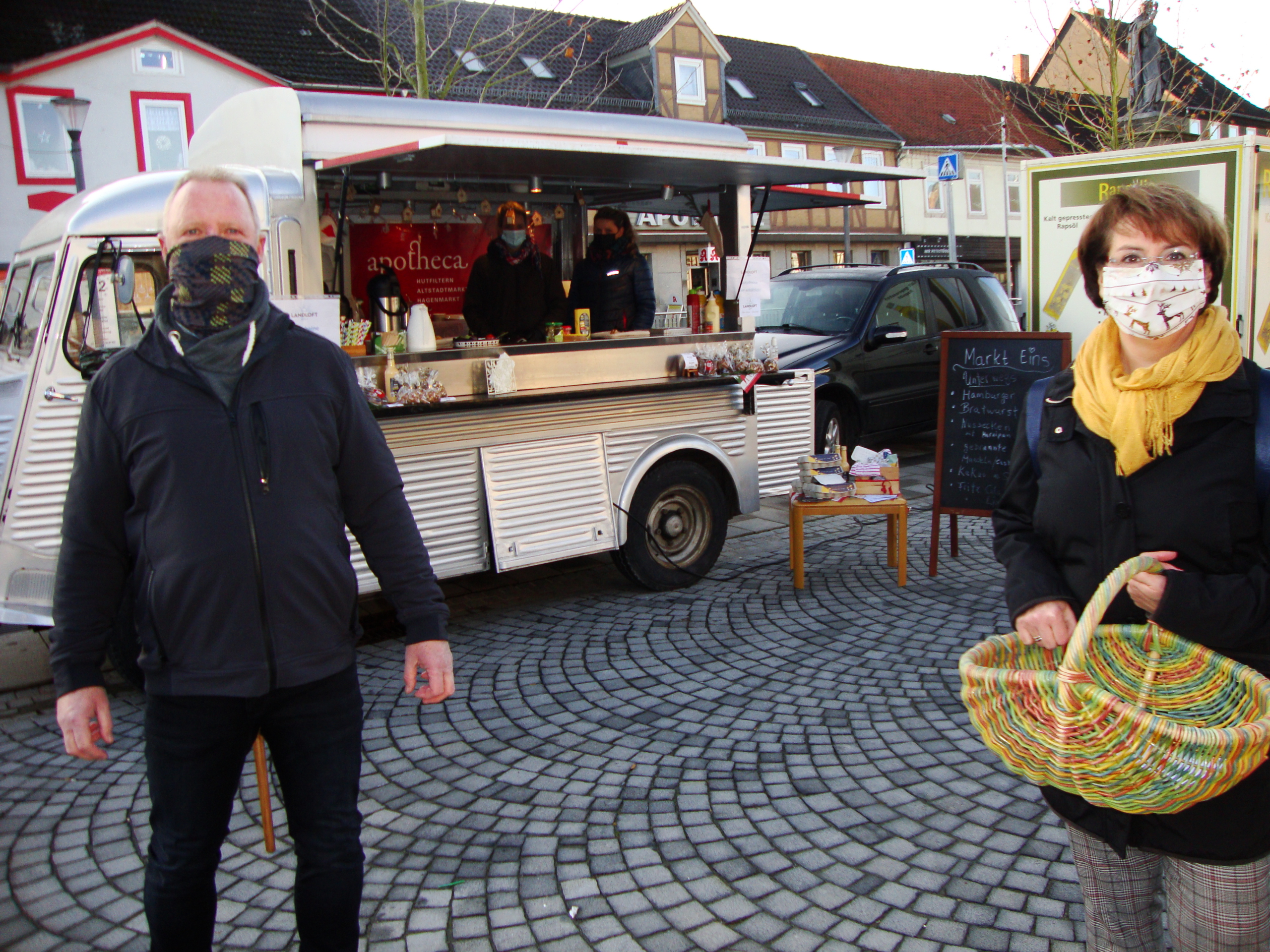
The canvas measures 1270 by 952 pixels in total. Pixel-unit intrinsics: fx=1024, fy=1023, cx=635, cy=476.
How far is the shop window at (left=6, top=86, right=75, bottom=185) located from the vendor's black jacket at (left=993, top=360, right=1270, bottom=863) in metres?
24.5

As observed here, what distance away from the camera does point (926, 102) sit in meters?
42.4

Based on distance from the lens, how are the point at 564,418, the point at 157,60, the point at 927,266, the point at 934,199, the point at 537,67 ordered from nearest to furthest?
1. the point at 564,418
2. the point at 927,266
3. the point at 157,60
4. the point at 537,67
5. the point at 934,199

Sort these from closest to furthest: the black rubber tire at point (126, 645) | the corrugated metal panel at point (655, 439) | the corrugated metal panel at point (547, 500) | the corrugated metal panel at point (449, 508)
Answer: the black rubber tire at point (126, 645) < the corrugated metal panel at point (449, 508) < the corrugated metal panel at point (547, 500) < the corrugated metal panel at point (655, 439)

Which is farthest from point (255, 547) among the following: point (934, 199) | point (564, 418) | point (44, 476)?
point (934, 199)

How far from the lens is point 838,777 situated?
12.2ft

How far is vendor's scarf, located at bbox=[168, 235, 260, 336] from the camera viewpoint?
2.13 m

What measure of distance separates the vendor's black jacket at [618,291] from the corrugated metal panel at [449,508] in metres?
2.52

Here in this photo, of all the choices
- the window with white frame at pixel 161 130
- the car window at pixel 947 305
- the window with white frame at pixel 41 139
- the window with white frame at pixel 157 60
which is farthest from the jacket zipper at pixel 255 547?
the window with white frame at pixel 157 60

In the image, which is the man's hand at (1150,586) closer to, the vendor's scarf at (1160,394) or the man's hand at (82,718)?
the vendor's scarf at (1160,394)

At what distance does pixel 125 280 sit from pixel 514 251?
3.25 m

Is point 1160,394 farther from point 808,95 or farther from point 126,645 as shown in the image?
point 808,95

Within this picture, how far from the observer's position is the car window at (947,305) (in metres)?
10.6

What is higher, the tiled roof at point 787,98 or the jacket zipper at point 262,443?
the tiled roof at point 787,98

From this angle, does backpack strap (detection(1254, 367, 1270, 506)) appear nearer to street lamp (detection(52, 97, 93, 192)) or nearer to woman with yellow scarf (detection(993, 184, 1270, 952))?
woman with yellow scarf (detection(993, 184, 1270, 952))
